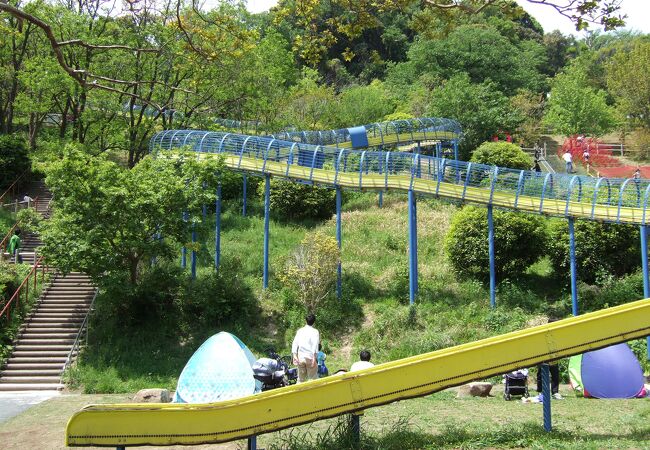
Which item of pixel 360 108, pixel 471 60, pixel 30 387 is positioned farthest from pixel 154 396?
pixel 471 60

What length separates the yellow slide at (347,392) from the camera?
372 inches

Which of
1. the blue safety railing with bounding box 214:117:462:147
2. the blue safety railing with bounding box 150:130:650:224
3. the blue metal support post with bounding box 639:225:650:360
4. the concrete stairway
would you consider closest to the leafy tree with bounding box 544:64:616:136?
the blue safety railing with bounding box 214:117:462:147

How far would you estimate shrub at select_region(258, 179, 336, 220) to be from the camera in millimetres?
31141

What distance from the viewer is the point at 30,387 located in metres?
19.4

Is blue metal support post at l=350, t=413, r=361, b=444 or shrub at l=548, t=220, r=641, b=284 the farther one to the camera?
shrub at l=548, t=220, r=641, b=284

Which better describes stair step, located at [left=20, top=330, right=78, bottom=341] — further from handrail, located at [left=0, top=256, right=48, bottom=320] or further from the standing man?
the standing man

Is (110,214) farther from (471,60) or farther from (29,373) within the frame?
(471,60)

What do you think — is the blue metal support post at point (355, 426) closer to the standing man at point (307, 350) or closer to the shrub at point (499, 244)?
the standing man at point (307, 350)

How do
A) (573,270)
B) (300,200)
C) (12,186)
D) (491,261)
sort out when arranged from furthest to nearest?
(300,200) < (12,186) < (491,261) < (573,270)

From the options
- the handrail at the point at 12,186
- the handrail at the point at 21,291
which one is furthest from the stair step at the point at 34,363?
the handrail at the point at 12,186

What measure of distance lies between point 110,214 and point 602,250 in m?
14.9

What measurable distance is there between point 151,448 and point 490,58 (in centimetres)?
4643

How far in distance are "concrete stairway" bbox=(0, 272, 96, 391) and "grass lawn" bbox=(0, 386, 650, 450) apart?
4939 millimetres

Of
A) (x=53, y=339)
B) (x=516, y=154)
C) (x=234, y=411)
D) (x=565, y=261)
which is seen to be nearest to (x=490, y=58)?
(x=516, y=154)
